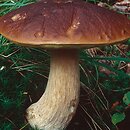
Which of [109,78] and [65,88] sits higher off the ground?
[65,88]

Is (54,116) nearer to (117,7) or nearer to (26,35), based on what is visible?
(26,35)

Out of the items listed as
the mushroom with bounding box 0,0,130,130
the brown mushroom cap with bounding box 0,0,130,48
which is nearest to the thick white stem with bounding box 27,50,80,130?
the mushroom with bounding box 0,0,130,130

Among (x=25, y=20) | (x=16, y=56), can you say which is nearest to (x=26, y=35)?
(x=25, y=20)

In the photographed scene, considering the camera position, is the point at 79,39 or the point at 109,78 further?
the point at 109,78

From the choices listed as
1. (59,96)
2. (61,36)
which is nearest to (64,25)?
(61,36)

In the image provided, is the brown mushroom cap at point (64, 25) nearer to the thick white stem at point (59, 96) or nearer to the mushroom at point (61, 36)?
the mushroom at point (61, 36)

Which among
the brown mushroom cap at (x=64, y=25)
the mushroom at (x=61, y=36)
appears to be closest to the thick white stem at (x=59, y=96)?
the mushroom at (x=61, y=36)

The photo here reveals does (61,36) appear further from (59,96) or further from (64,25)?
(59,96)

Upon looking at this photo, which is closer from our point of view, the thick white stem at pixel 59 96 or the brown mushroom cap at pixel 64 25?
the brown mushroom cap at pixel 64 25

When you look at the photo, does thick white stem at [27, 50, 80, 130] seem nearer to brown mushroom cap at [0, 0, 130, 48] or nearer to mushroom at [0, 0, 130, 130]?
mushroom at [0, 0, 130, 130]
